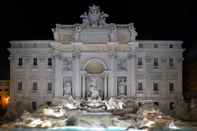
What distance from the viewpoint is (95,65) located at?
5453 cm

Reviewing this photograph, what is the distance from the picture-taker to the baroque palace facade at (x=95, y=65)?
2110 inches

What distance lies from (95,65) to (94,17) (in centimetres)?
600

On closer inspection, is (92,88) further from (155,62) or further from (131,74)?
(155,62)

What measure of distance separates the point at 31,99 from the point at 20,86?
216 cm

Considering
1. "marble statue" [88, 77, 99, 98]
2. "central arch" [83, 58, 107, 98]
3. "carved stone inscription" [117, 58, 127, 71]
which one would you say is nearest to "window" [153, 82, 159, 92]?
"carved stone inscription" [117, 58, 127, 71]

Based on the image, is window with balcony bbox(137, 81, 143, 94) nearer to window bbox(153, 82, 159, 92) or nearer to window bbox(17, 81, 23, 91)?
window bbox(153, 82, 159, 92)

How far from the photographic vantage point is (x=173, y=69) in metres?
54.8

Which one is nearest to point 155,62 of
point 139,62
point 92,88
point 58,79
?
point 139,62

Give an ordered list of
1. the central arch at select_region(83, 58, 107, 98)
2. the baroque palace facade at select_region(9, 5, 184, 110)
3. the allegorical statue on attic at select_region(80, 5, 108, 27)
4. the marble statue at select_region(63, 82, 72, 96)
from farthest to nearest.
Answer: the allegorical statue on attic at select_region(80, 5, 108, 27)
the marble statue at select_region(63, 82, 72, 96)
the central arch at select_region(83, 58, 107, 98)
the baroque palace facade at select_region(9, 5, 184, 110)

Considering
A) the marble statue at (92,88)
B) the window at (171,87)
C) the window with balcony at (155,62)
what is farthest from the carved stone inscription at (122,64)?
the window at (171,87)

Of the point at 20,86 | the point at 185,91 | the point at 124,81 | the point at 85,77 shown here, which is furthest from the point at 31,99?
the point at 185,91

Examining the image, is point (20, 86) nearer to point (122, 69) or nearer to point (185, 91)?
point (122, 69)

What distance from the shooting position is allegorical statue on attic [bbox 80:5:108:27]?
5416 centimetres

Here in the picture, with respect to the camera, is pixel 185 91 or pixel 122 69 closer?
pixel 122 69
